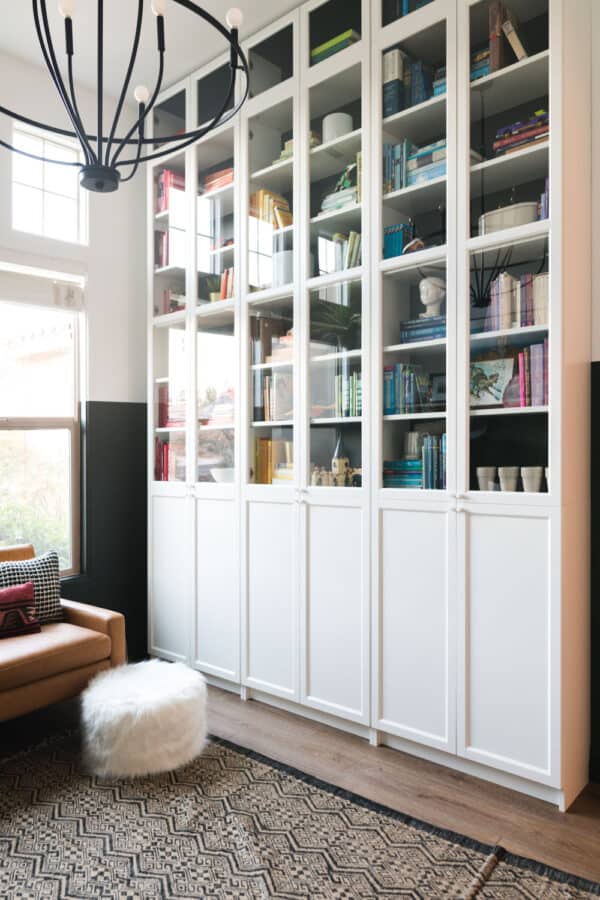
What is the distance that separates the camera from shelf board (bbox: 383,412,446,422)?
9.13 feet

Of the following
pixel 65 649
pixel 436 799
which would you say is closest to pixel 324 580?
pixel 436 799

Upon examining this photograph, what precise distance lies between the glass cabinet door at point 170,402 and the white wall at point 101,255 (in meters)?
0.28

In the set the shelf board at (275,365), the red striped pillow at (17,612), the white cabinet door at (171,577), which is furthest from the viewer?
the white cabinet door at (171,577)

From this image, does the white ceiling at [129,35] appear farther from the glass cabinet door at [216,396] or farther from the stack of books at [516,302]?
the stack of books at [516,302]

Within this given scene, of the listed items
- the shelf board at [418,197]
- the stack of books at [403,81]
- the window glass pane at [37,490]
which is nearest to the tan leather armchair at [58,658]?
the window glass pane at [37,490]

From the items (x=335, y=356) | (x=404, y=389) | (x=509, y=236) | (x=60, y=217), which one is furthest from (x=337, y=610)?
(x=60, y=217)

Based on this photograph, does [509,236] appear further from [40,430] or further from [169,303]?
[40,430]

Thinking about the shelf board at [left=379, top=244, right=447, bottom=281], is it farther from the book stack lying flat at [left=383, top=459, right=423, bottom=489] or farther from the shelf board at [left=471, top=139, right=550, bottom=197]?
the book stack lying flat at [left=383, top=459, right=423, bottom=489]

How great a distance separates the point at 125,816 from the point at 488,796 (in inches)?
53.9

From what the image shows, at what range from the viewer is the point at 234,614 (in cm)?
360

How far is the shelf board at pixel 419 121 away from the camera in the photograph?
9.18 feet

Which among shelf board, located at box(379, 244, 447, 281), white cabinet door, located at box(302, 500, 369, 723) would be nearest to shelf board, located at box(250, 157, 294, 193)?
shelf board, located at box(379, 244, 447, 281)

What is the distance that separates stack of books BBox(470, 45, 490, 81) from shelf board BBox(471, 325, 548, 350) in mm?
1034

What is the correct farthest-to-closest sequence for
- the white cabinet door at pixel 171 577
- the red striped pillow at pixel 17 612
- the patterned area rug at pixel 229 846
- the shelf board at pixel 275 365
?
the white cabinet door at pixel 171 577 < the shelf board at pixel 275 365 < the red striped pillow at pixel 17 612 < the patterned area rug at pixel 229 846
